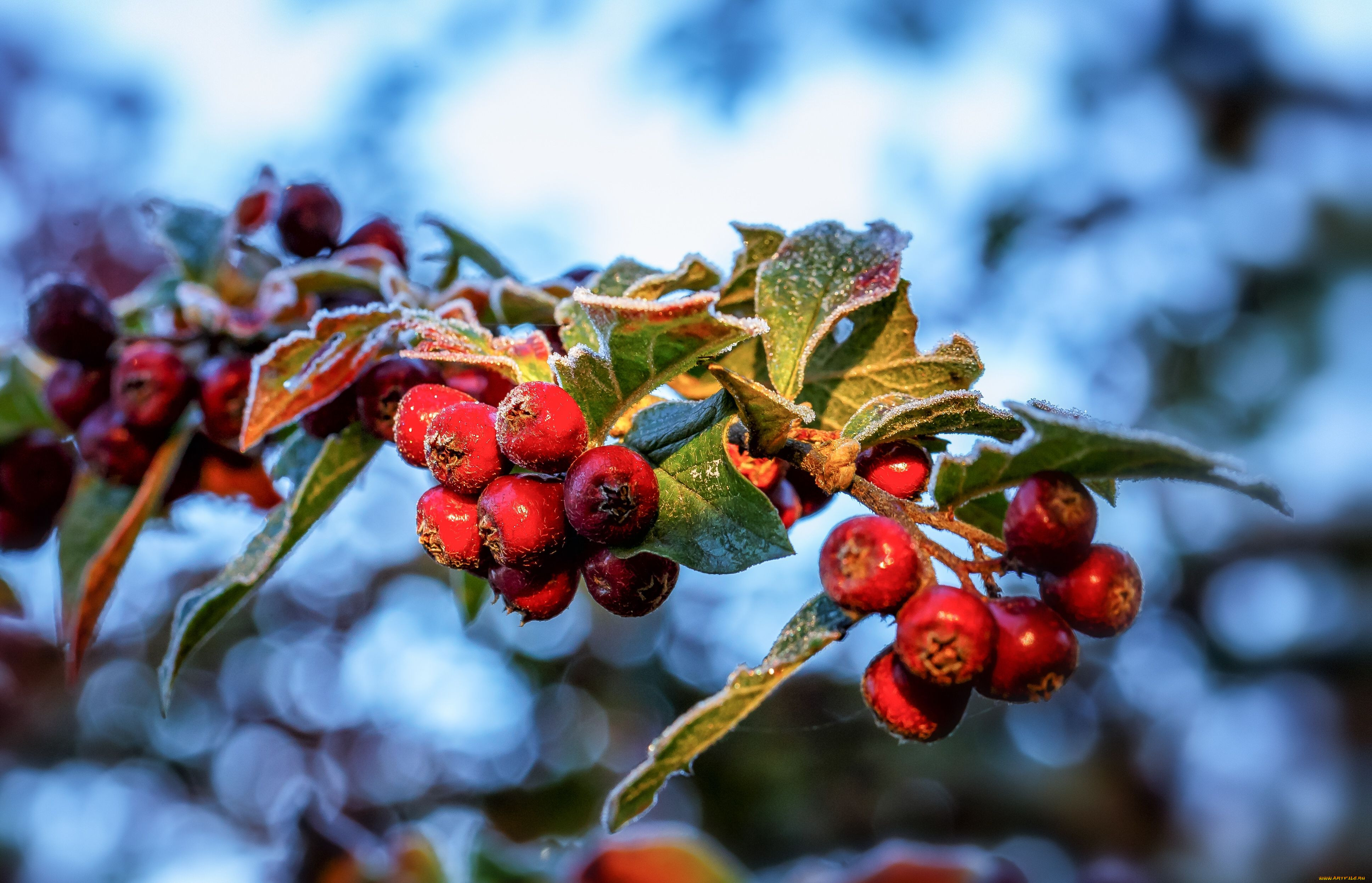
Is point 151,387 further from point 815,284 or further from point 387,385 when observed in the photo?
point 815,284

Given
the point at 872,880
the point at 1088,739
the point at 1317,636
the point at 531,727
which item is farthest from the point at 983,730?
the point at 872,880

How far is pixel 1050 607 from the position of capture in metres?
0.96

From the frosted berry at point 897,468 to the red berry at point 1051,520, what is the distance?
152 millimetres

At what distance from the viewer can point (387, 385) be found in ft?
4.34

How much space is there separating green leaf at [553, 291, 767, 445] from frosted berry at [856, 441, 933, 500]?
0.72 ft

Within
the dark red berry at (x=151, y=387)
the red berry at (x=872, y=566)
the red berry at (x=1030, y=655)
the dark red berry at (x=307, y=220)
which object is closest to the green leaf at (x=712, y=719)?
the red berry at (x=872, y=566)

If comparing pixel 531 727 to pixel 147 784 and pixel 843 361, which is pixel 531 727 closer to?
pixel 147 784

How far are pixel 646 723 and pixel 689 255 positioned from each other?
5053mm

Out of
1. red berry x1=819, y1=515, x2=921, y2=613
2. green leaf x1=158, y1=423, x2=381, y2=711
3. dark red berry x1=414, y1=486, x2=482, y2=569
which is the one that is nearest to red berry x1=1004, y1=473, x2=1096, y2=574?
red berry x1=819, y1=515, x2=921, y2=613

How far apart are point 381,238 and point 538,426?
3.43ft

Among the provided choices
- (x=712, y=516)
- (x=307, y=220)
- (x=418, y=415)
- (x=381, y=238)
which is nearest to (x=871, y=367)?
(x=712, y=516)

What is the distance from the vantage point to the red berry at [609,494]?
0.91m

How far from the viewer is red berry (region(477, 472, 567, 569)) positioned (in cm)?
95

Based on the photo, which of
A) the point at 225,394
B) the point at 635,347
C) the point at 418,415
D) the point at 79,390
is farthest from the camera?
the point at 79,390
